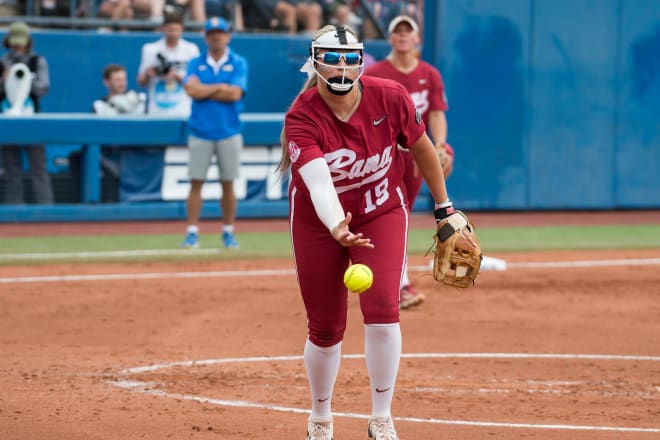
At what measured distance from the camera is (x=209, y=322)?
31.2 ft

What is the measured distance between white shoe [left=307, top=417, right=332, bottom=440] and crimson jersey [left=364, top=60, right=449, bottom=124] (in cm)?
453

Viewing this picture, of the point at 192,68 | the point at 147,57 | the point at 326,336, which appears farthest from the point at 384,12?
the point at 326,336

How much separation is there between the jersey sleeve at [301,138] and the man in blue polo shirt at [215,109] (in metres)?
7.34

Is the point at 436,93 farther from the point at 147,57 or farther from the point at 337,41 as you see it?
the point at 147,57

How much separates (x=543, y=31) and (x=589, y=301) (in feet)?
25.6

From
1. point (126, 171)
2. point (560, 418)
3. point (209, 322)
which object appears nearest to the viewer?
point (560, 418)

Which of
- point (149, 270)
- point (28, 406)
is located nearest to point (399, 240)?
point (28, 406)

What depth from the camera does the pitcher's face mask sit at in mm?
5551

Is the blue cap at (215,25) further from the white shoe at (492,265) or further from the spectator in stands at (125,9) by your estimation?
the spectator in stands at (125,9)

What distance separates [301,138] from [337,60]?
41 centimetres

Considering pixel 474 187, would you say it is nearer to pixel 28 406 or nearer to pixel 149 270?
pixel 149 270

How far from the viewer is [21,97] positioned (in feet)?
51.1

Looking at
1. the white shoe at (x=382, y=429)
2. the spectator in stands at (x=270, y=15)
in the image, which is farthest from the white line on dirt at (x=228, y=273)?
the spectator in stands at (x=270, y=15)

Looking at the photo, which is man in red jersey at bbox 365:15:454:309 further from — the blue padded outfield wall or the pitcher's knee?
the blue padded outfield wall
